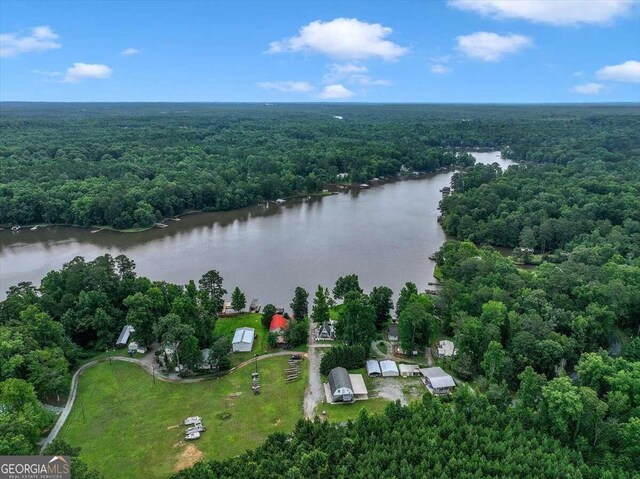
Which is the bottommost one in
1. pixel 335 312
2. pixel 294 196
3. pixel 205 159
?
pixel 335 312

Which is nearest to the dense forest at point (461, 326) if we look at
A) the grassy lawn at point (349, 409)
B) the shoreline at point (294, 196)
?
the shoreline at point (294, 196)

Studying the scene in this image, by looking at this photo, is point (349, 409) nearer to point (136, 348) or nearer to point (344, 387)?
point (344, 387)

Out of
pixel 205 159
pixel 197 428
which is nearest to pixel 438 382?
pixel 197 428

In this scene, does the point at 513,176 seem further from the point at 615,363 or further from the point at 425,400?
the point at 425,400

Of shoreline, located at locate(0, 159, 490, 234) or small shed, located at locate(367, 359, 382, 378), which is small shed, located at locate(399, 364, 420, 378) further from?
shoreline, located at locate(0, 159, 490, 234)

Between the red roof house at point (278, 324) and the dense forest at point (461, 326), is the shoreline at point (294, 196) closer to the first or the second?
the dense forest at point (461, 326)

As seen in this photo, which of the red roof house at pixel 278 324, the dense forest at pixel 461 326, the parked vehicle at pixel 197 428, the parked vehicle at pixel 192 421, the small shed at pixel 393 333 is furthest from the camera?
the small shed at pixel 393 333
